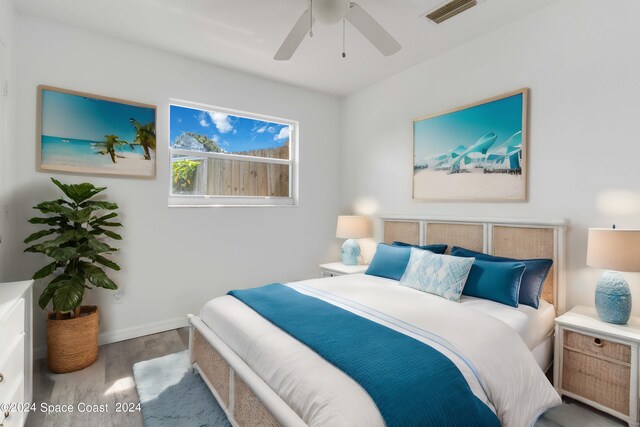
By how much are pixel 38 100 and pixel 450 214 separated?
3.61 m

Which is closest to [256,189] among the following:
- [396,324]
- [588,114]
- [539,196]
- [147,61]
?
[147,61]

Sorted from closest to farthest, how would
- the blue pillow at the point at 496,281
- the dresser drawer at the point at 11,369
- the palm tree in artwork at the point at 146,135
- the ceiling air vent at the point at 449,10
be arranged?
the dresser drawer at the point at 11,369 → the blue pillow at the point at 496,281 → the ceiling air vent at the point at 449,10 → the palm tree in artwork at the point at 146,135

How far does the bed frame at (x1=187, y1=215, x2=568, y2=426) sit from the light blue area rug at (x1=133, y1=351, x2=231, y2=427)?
3.4 inches

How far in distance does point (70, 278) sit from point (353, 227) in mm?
2606

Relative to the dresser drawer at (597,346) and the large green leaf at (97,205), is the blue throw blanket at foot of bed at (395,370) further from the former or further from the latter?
the large green leaf at (97,205)

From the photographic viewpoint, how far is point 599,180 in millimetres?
2262

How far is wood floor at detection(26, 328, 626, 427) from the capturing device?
6.17 feet

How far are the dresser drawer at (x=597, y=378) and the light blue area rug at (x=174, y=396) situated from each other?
208cm

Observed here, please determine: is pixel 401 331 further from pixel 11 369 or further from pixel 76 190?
pixel 76 190

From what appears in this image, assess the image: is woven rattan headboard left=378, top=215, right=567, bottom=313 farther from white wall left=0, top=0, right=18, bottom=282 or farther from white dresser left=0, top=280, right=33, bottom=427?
white wall left=0, top=0, right=18, bottom=282

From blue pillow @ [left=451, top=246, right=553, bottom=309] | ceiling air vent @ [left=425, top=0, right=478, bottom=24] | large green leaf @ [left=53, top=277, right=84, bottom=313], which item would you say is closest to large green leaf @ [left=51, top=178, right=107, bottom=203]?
large green leaf @ [left=53, top=277, right=84, bottom=313]

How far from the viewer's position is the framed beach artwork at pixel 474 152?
105 inches

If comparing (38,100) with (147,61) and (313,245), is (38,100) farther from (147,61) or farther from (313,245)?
(313,245)

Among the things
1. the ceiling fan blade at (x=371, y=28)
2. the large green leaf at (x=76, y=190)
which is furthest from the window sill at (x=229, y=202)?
the ceiling fan blade at (x=371, y=28)
